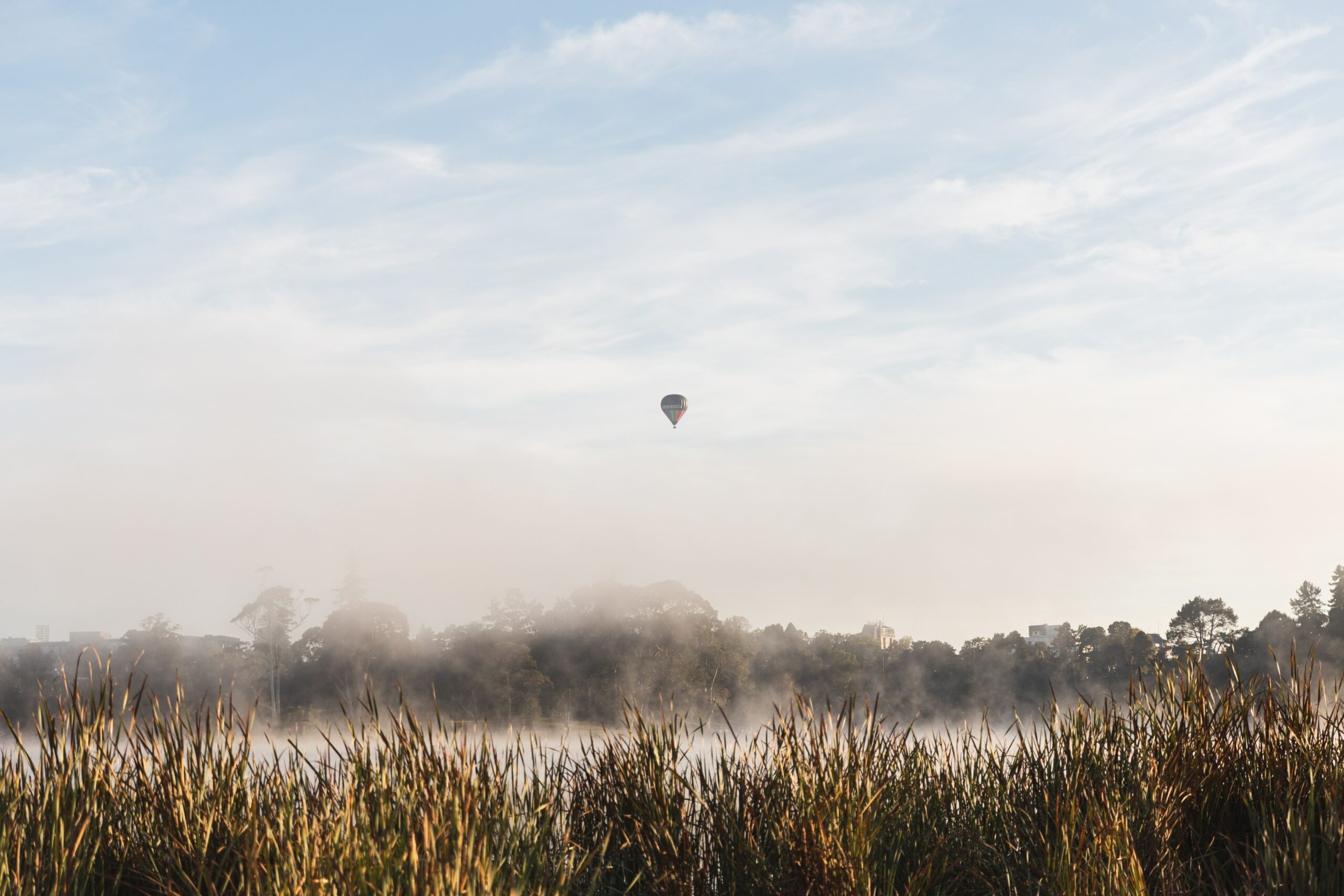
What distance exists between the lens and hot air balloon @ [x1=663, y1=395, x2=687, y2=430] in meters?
47.0

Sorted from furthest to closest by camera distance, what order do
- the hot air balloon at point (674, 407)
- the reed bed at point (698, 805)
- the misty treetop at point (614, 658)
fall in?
the misty treetop at point (614, 658) → the hot air balloon at point (674, 407) → the reed bed at point (698, 805)

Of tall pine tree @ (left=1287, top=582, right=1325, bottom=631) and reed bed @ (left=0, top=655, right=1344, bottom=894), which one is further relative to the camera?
tall pine tree @ (left=1287, top=582, right=1325, bottom=631)

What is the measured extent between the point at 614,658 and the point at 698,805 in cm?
6214

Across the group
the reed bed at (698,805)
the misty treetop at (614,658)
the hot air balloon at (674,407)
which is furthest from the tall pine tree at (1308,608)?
the reed bed at (698,805)

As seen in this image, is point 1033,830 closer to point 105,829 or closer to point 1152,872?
point 1152,872

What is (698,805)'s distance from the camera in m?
5.64

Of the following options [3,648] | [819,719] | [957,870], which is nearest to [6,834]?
[819,719]

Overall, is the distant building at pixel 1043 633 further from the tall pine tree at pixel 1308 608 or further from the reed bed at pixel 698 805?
the reed bed at pixel 698 805

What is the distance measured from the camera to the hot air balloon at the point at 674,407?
4700 centimetres

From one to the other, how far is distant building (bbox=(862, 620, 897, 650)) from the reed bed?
7142cm

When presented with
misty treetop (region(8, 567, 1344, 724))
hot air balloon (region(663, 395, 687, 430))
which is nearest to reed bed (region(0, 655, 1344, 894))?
hot air balloon (region(663, 395, 687, 430))

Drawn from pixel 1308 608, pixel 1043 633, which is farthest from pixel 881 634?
pixel 1308 608

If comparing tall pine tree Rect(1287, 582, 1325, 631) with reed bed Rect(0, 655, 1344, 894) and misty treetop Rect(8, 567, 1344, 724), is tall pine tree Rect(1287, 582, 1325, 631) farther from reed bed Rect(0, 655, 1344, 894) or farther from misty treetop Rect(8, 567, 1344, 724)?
reed bed Rect(0, 655, 1344, 894)

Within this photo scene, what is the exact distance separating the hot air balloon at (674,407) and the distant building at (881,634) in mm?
34531
